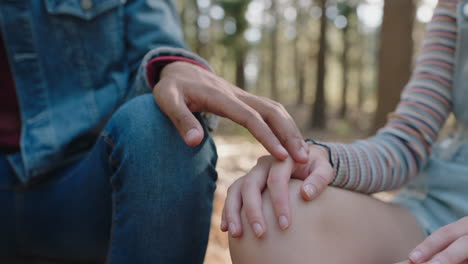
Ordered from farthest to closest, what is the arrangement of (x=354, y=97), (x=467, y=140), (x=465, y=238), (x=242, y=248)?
(x=354, y=97) < (x=467, y=140) < (x=242, y=248) < (x=465, y=238)

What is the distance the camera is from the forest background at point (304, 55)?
165 inches

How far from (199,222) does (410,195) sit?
579 millimetres

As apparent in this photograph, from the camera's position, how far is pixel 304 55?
73.5 feet

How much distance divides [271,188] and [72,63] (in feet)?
2.68

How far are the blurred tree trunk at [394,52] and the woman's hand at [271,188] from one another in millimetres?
3560

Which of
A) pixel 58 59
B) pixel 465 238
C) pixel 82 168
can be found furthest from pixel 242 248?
pixel 58 59

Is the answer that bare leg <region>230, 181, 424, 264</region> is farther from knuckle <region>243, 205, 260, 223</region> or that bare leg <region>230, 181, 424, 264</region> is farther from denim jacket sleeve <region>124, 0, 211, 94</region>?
denim jacket sleeve <region>124, 0, 211, 94</region>

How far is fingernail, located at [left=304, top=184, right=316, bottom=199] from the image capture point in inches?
32.2

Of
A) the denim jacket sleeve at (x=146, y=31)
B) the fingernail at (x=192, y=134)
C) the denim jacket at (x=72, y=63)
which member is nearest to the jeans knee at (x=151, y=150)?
the fingernail at (x=192, y=134)

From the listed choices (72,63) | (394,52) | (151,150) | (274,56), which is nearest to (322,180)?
(151,150)

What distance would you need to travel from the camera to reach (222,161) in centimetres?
461

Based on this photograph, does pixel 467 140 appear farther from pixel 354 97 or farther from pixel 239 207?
pixel 354 97

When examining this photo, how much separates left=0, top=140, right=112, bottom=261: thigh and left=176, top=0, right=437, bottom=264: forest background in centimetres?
78

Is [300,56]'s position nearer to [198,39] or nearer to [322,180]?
[198,39]
